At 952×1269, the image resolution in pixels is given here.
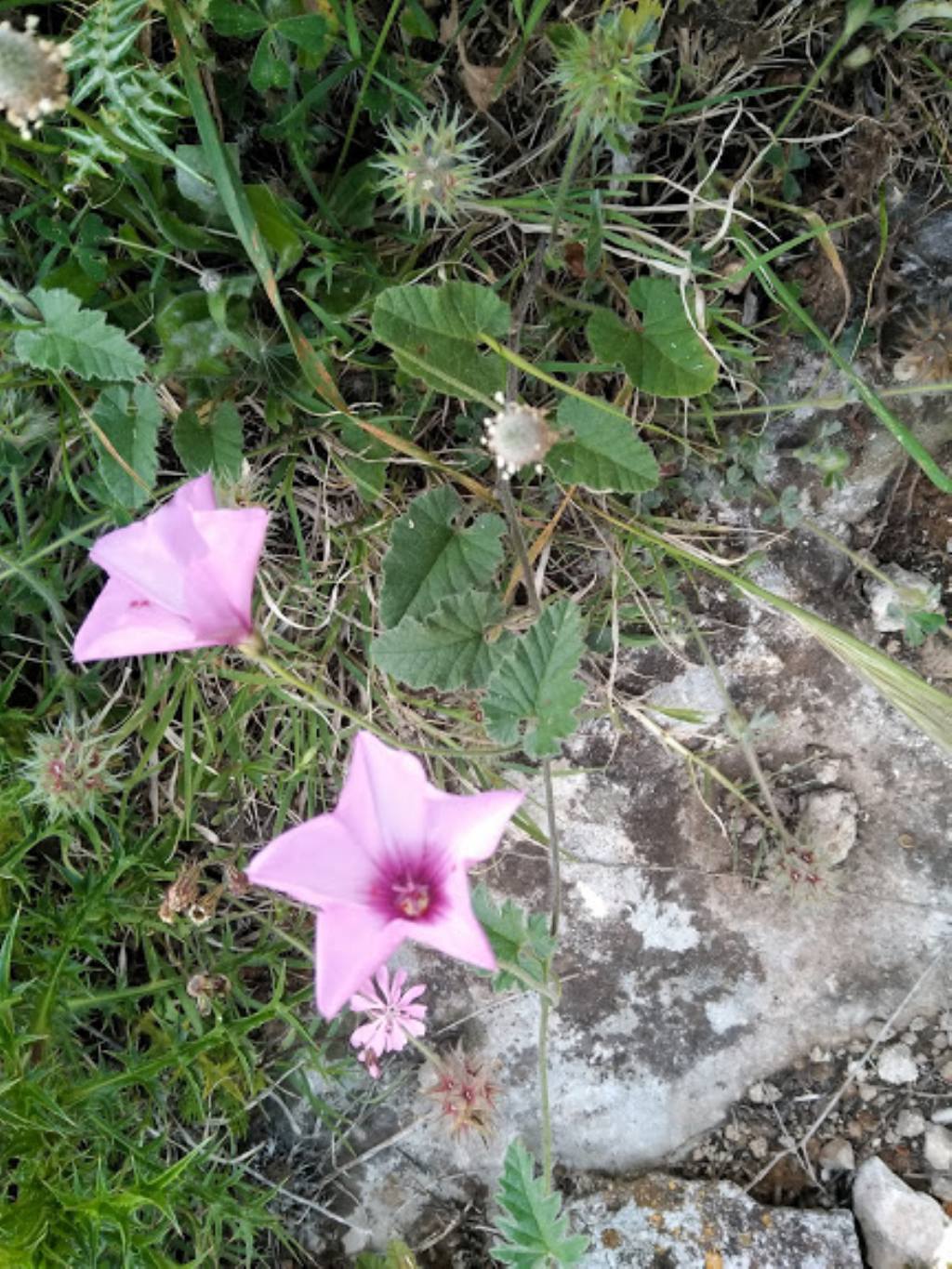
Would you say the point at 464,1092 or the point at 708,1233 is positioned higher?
the point at 464,1092

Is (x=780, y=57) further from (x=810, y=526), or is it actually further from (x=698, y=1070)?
(x=698, y=1070)

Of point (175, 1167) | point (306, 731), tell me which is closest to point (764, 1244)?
point (175, 1167)

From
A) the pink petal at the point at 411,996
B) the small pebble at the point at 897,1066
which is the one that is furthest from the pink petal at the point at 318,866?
the small pebble at the point at 897,1066

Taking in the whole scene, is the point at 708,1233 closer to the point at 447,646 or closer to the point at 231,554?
the point at 447,646

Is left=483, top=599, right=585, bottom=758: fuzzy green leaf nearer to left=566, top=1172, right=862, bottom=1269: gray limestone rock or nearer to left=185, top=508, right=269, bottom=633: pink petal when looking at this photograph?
left=185, top=508, right=269, bottom=633: pink petal

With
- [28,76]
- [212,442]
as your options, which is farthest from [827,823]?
[28,76]

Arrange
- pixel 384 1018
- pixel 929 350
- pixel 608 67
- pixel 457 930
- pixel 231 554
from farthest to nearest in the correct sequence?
pixel 384 1018 < pixel 929 350 < pixel 608 67 < pixel 231 554 < pixel 457 930
